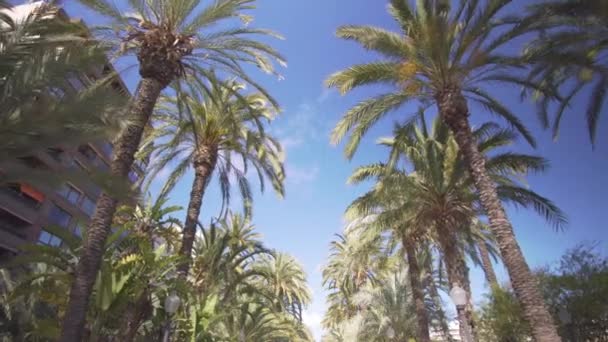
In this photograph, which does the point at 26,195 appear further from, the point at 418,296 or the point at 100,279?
the point at 418,296

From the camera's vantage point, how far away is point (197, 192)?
50.8 feet

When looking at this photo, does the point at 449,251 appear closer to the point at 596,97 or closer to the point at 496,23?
the point at 596,97

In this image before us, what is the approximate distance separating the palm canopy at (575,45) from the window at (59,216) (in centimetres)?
3300

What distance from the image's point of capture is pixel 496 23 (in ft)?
38.1

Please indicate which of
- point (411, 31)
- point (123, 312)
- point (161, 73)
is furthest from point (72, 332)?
point (411, 31)

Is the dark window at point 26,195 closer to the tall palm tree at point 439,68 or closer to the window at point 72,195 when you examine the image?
the window at point 72,195

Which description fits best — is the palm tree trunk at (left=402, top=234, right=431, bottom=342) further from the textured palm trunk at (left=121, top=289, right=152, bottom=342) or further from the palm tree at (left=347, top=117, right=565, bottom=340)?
the textured palm trunk at (left=121, top=289, right=152, bottom=342)

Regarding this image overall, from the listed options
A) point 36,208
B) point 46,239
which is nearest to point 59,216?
point 46,239

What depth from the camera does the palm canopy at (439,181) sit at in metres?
14.0

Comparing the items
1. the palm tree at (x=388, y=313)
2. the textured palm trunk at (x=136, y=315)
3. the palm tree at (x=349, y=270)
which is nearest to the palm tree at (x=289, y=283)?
the palm tree at (x=349, y=270)

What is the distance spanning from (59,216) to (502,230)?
109ft

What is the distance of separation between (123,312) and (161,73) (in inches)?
262

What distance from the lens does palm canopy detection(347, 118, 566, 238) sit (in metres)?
14.0

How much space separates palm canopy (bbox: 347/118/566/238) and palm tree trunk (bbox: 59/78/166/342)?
826 cm
